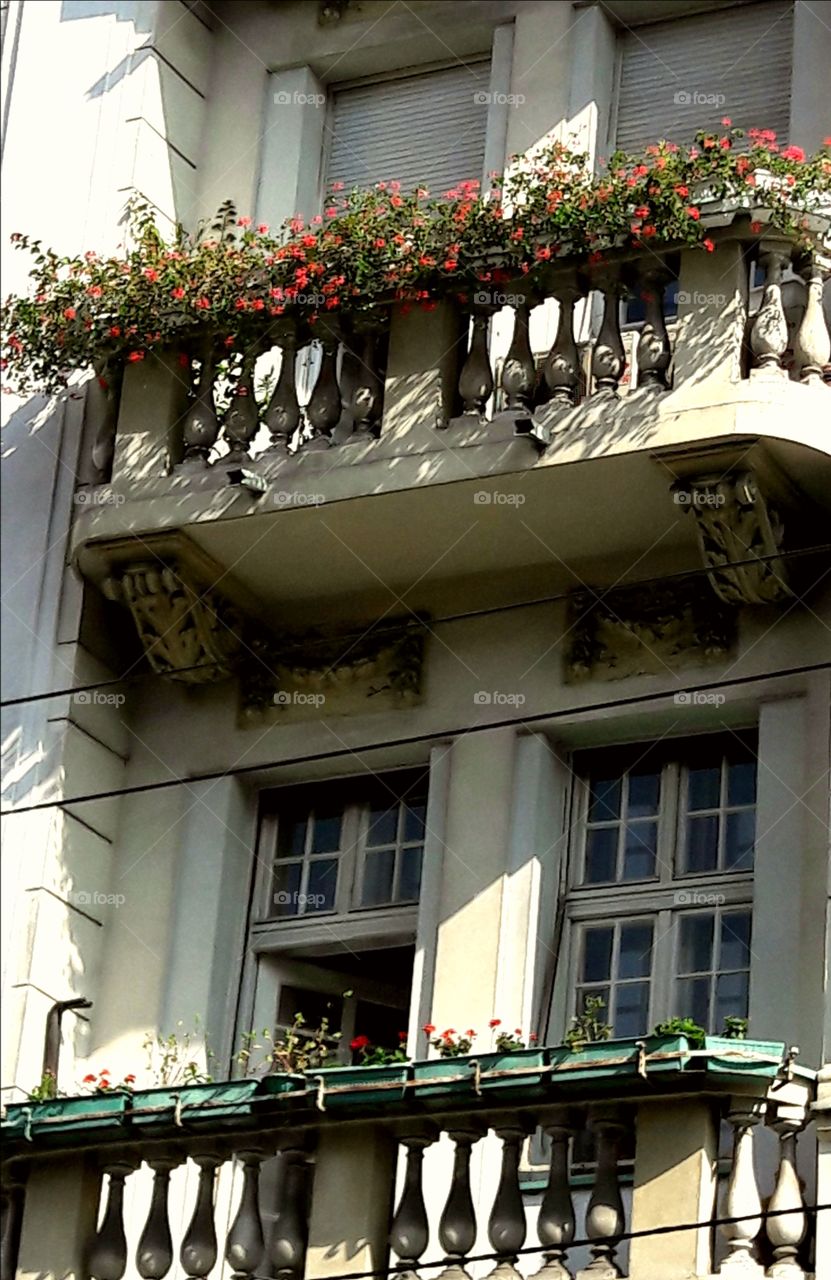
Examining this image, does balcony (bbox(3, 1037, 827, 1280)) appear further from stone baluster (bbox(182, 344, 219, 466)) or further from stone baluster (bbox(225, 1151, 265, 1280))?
stone baluster (bbox(182, 344, 219, 466))

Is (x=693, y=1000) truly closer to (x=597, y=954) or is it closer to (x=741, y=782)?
(x=597, y=954)

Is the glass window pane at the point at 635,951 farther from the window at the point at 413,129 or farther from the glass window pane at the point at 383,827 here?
the window at the point at 413,129

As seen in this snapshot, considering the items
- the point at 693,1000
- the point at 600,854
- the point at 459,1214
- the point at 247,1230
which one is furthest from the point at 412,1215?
the point at 600,854

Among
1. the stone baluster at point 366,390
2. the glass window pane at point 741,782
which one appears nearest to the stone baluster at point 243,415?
the stone baluster at point 366,390

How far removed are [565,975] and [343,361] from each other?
324cm

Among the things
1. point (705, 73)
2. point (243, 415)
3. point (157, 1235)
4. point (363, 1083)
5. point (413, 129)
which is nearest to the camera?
point (363, 1083)

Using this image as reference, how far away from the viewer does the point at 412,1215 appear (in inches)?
491

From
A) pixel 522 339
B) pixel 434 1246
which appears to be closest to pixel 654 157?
pixel 522 339

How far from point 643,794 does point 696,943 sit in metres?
0.91

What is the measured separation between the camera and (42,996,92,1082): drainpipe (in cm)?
1452

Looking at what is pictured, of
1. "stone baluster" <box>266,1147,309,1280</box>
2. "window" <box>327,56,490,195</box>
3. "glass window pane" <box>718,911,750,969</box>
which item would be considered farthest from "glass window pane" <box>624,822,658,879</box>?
"window" <box>327,56,490,195</box>

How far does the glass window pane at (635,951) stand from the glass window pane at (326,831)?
1.71m

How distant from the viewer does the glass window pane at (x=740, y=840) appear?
46.1 feet

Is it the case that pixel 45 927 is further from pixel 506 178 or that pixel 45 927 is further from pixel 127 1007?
pixel 506 178
